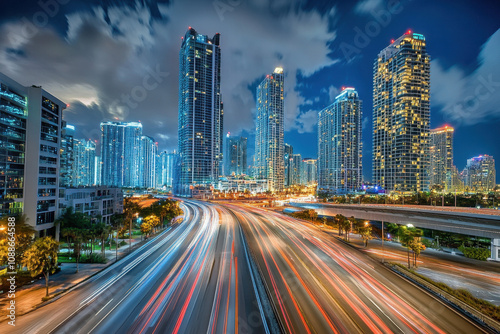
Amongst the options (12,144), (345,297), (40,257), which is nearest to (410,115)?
(345,297)

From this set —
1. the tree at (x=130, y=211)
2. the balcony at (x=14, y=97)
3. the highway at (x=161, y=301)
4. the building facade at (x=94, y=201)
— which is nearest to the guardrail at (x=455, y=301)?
the highway at (x=161, y=301)

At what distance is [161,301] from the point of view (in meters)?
18.6

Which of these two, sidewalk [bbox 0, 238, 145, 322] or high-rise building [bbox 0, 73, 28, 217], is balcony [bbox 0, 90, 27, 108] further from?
sidewalk [bbox 0, 238, 145, 322]

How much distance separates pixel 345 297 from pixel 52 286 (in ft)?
99.7

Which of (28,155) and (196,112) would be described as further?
(196,112)

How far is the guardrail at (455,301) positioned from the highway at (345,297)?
960mm

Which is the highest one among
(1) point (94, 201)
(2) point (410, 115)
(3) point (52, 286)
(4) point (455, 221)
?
(2) point (410, 115)

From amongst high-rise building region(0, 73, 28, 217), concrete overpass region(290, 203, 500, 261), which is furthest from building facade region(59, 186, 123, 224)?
concrete overpass region(290, 203, 500, 261)

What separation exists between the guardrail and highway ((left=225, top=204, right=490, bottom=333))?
960 mm

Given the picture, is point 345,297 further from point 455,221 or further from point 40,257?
point 455,221

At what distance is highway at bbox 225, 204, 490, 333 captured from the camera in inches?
610

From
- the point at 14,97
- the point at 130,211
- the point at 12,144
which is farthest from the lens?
the point at 130,211

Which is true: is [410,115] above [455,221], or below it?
above

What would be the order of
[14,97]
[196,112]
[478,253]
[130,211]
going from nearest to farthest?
[478,253] < [14,97] < [130,211] < [196,112]
